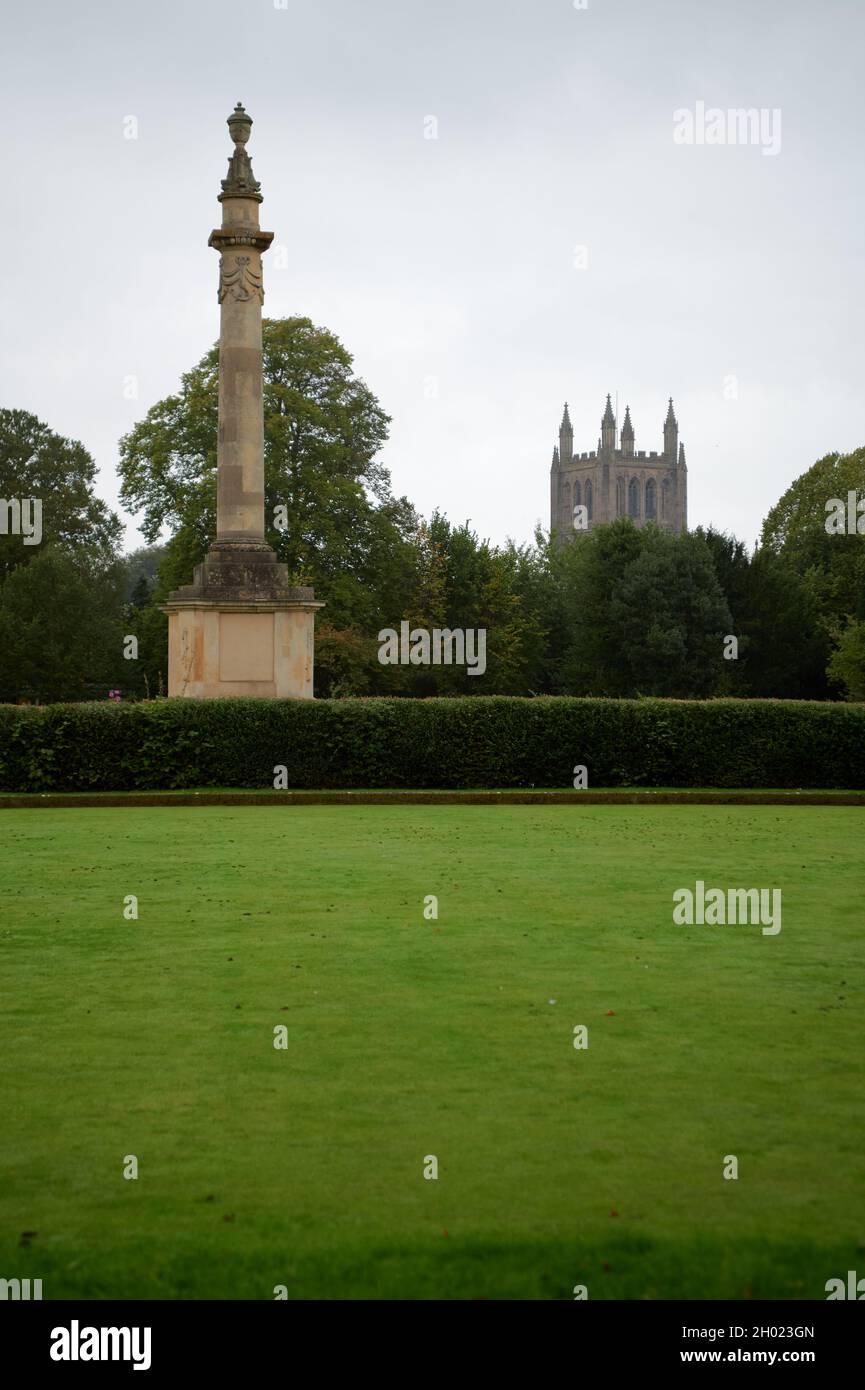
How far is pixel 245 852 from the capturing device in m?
17.0

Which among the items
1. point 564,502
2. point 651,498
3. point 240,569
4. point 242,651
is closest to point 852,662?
point 242,651

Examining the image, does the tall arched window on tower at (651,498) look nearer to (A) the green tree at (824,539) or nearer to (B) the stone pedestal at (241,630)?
(A) the green tree at (824,539)

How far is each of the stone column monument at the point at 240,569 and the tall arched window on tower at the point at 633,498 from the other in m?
128

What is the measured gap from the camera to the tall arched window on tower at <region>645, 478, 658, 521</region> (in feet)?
513

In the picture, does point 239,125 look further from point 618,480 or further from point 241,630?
point 618,480

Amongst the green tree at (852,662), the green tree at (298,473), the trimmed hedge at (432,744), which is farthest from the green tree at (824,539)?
the trimmed hedge at (432,744)

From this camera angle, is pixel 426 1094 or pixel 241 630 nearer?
pixel 426 1094

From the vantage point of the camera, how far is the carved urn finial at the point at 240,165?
2903 cm

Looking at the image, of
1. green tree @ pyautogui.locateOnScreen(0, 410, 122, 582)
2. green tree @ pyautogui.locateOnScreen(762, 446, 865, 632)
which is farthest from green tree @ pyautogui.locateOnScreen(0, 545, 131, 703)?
green tree @ pyautogui.locateOnScreen(762, 446, 865, 632)

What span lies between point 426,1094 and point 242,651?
74.5ft

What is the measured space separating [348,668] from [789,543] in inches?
1303

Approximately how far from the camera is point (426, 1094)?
6719mm

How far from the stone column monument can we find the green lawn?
15.3 metres
